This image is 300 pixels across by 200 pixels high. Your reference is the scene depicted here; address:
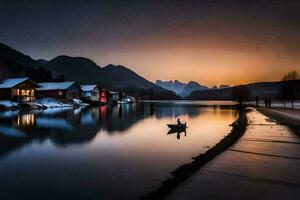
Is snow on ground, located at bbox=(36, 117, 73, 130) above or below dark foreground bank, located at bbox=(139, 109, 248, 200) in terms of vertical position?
above

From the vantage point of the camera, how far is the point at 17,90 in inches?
2830

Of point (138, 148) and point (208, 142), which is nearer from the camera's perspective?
point (138, 148)

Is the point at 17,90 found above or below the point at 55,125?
above

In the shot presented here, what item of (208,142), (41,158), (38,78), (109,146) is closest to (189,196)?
(41,158)

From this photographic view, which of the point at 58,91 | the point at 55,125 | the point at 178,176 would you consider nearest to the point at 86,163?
the point at 178,176

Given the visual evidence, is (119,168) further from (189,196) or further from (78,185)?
(189,196)

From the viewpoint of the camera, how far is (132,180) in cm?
1124

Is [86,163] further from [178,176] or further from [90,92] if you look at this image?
[90,92]

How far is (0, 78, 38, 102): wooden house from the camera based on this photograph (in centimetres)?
7031

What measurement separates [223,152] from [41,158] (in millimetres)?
9665

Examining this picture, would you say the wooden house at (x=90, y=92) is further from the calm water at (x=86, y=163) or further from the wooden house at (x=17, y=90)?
the calm water at (x=86, y=163)

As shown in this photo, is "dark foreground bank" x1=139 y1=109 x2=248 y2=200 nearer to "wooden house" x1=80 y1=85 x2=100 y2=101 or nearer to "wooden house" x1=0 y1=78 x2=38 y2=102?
"wooden house" x1=0 y1=78 x2=38 y2=102

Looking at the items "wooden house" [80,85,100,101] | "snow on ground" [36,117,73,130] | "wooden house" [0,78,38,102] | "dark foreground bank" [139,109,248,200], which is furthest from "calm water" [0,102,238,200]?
"wooden house" [80,85,100,101]

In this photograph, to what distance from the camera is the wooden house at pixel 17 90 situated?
7031 cm
